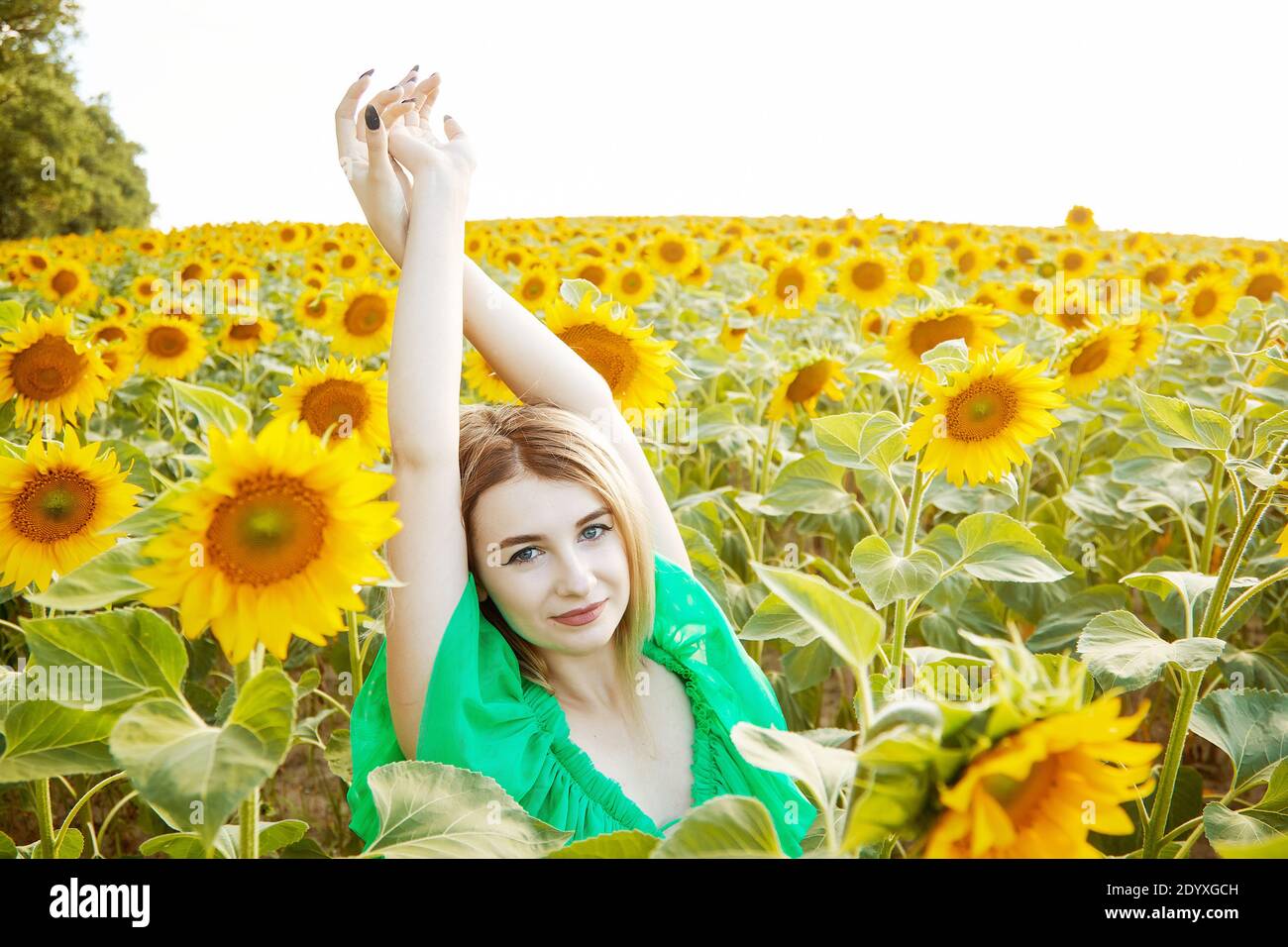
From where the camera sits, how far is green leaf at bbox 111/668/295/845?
72cm

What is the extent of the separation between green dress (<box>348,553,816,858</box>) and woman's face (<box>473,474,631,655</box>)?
6 cm

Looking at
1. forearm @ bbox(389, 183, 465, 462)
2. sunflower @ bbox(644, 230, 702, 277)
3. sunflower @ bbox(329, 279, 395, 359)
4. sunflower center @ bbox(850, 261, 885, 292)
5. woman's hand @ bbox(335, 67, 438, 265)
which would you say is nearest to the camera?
forearm @ bbox(389, 183, 465, 462)

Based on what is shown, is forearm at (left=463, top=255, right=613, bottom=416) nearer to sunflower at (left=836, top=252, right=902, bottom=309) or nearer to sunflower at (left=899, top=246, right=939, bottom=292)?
sunflower at (left=836, top=252, right=902, bottom=309)

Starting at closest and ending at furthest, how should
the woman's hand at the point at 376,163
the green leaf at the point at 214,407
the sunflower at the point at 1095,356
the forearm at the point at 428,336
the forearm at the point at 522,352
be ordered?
1. the green leaf at the point at 214,407
2. the forearm at the point at 428,336
3. the woman's hand at the point at 376,163
4. the forearm at the point at 522,352
5. the sunflower at the point at 1095,356

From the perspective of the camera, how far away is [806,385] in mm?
3076

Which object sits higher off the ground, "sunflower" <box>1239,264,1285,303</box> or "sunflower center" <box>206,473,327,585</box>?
"sunflower" <box>1239,264,1285,303</box>

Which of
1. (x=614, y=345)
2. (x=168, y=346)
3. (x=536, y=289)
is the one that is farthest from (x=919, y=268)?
(x=168, y=346)

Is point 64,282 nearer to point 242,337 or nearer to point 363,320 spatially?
point 242,337

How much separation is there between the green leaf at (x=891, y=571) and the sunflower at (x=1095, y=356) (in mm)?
1663

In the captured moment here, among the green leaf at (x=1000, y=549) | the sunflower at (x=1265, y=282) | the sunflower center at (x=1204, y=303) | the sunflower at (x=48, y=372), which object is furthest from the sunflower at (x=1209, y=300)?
the sunflower at (x=48, y=372)

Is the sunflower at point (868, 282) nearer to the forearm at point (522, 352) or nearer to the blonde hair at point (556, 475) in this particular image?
the forearm at point (522, 352)

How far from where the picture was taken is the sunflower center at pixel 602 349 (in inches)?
95.7

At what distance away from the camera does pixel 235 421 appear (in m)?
1.03

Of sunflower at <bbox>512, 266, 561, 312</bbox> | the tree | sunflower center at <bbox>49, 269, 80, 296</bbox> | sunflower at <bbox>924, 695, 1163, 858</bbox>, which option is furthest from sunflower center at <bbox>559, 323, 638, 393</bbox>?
the tree
